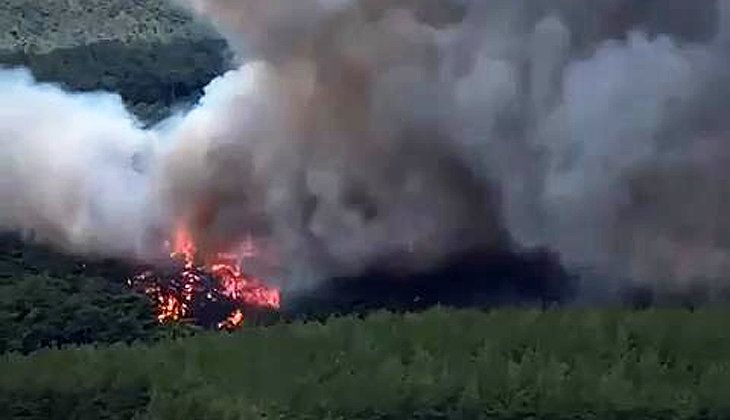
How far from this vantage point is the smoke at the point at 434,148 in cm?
2039

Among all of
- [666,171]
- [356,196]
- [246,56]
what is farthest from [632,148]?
[246,56]

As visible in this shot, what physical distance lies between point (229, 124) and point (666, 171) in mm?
5781

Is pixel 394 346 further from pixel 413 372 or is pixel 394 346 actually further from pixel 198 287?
pixel 198 287

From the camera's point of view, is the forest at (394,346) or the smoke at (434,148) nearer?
the forest at (394,346)

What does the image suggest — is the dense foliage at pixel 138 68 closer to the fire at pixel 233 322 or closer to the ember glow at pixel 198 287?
the ember glow at pixel 198 287

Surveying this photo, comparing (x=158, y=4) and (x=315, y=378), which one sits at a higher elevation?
(x=158, y=4)

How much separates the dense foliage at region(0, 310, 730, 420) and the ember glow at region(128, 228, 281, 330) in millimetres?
2648

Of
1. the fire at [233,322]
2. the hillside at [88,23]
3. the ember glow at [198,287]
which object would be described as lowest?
the fire at [233,322]

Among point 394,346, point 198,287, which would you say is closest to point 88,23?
point 198,287

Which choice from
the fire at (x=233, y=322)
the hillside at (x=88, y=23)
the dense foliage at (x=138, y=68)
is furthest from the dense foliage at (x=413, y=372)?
the hillside at (x=88, y=23)

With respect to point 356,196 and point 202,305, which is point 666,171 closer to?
point 356,196

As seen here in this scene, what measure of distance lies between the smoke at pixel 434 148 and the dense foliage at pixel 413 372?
6.87ft

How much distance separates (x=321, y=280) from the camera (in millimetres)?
22797

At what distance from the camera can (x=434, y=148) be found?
72.6 feet
